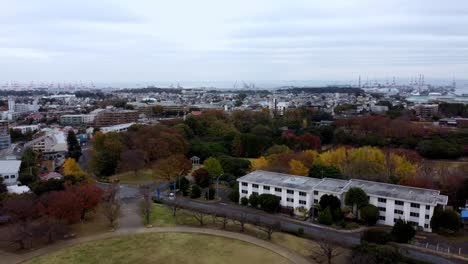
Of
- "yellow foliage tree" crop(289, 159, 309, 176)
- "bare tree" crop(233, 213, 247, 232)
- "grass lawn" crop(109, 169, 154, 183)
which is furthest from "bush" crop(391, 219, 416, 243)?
"grass lawn" crop(109, 169, 154, 183)

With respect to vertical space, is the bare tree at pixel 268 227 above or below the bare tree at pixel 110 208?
below

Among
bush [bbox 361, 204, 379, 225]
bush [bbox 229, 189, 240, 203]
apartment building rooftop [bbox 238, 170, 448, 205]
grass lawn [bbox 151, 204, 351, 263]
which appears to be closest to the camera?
grass lawn [bbox 151, 204, 351, 263]

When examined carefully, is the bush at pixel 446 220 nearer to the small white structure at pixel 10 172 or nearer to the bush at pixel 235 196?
the bush at pixel 235 196

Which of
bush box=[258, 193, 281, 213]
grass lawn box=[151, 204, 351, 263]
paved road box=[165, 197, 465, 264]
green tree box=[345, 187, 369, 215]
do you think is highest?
green tree box=[345, 187, 369, 215]

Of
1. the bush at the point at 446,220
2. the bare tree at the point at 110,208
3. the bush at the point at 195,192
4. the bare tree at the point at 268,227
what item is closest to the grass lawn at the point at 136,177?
the bush at the point at 195,192

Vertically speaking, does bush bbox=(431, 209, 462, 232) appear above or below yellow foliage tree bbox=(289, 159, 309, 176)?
below

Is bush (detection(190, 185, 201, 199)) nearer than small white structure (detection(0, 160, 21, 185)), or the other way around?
bush (detection(190, 185, 201, 199))

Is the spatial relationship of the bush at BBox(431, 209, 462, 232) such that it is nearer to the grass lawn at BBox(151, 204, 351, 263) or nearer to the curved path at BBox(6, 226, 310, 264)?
the grass lawn at BBox(151, 204, 351, 263)

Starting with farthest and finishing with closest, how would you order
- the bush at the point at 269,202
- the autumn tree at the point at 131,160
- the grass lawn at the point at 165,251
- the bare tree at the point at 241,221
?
the autumn tree at the point at 131,160
the bush at the point at 269,202
the bare tree at the point at 241,221
the grass lawn at the point at 165,251
